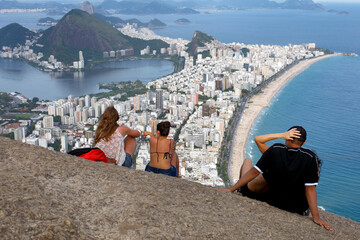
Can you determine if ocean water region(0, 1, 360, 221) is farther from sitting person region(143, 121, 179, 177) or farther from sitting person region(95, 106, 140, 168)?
sitting person region(95, 106, 140, 168)

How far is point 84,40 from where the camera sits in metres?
37.8

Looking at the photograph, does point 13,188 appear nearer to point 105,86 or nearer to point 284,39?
point 105,86

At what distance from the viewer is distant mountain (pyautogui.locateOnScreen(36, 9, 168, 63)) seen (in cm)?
3606

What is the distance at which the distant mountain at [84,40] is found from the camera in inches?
1420

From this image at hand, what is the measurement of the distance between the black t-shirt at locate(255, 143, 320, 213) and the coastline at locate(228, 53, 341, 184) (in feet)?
26.1

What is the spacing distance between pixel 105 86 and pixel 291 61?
45.0 ft

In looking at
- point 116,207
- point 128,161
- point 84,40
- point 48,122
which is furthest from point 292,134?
point 84,40

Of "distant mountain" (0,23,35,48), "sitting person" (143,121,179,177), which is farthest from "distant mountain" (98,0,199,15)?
"sitting person" (143,121,179,177)

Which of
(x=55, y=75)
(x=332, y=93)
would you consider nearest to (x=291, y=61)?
(x=332, y=93)

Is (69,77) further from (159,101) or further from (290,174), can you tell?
(290,174)

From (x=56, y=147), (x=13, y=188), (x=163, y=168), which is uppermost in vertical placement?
(x=13, y=188)

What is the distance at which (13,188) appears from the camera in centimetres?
206

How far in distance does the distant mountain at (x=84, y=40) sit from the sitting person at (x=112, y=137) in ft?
107

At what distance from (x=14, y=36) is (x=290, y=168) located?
4079 cm
